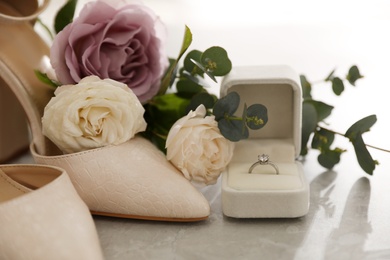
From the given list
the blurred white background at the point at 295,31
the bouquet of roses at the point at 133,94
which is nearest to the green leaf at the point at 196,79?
the bouquet of roses at the point at 133,94

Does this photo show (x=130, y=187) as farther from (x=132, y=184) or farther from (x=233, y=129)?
(x=233, y=129)

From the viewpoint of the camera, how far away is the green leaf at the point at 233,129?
3.02 ft

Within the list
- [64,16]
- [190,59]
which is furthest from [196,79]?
[64,16]

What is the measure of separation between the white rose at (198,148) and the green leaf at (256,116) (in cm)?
4

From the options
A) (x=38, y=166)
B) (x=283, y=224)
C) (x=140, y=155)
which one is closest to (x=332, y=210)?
(x=283, y=224)

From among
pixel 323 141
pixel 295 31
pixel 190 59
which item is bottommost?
pixel 295 31

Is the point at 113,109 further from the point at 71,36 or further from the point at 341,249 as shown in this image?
the point at 341,249

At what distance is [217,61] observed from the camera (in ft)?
3.25

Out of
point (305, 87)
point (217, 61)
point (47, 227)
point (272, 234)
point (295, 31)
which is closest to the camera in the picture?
point (47, 227)

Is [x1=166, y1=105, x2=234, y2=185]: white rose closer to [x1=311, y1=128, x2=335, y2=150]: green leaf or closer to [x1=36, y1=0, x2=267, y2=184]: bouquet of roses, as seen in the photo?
[x1=36, y1=0, x2=267, y2=184]: bouquet of roses

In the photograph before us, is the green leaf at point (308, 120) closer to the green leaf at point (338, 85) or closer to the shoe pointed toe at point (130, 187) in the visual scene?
the green leaf at point (338, 85)

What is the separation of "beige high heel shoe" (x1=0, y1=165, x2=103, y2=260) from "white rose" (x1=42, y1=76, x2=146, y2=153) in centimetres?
11

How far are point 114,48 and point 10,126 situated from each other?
24 centimetres

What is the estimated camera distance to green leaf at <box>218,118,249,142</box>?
0.92 metres
